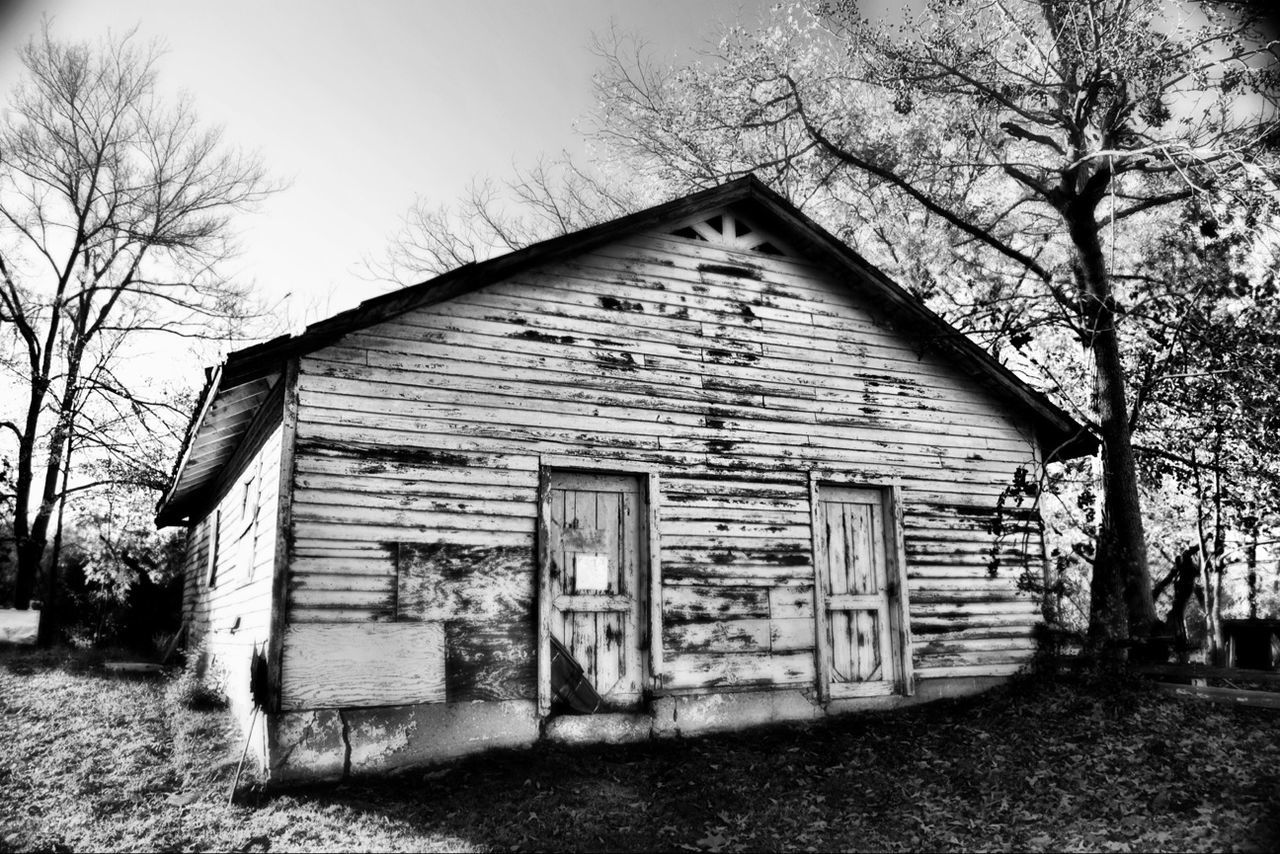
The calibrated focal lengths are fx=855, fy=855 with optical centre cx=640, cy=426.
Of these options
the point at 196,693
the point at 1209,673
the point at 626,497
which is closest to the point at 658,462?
the point at 626,497

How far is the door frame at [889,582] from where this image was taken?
9344mm

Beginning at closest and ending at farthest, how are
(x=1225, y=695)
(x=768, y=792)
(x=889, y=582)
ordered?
(x=768, y=792) → (x=1225, y=695) → (x=889, y=582)

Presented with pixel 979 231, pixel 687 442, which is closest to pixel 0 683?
pixel 687 442

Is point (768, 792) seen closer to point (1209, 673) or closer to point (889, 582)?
point (889, 582)

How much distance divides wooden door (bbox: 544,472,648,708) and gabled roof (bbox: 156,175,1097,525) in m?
2.23

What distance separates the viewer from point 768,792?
288 inches

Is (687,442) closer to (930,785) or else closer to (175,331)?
(930,785)

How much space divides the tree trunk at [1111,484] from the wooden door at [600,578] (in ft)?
20.0

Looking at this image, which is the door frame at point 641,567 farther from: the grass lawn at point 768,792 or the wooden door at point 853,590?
the wooden door at point 853,590

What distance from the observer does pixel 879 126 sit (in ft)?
56.1

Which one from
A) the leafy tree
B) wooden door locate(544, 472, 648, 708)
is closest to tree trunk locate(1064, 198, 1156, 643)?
the leafy tree

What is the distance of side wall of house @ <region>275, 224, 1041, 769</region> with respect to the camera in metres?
7.65

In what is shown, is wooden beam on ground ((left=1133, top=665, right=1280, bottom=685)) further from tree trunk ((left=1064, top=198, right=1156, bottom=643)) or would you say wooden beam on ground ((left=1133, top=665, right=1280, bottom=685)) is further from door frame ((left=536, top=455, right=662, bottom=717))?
door frame ((left=536, top=455, right=662, bottom=717))

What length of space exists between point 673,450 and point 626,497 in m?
0.71
